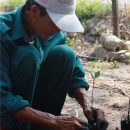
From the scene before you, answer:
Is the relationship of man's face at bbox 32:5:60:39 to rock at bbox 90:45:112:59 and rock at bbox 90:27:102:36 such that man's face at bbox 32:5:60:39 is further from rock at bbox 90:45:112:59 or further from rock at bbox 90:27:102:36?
rock at bbox 90:27:102:36

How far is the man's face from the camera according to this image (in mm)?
1876

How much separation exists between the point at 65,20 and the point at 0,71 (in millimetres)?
464

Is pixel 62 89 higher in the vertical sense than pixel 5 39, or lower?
lower

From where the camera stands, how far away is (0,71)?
6.00ft

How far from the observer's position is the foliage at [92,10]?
7273mm

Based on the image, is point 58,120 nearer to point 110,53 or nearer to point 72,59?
point 72,59

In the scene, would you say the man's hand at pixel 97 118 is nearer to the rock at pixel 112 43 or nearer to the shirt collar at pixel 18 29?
the shirt collar at pixel 18 29

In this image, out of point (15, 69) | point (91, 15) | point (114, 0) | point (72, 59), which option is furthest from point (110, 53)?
point (15, 69)

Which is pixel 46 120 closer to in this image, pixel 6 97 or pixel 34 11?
pixel 6 97

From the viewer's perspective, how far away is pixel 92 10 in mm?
7422

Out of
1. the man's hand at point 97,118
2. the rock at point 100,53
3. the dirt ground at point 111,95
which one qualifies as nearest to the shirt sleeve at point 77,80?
the man's hand at point 97,118

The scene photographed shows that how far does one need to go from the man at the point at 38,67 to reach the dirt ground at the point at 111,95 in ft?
1.49

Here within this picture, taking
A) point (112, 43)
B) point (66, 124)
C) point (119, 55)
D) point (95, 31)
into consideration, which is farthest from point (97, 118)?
point (95, 31)

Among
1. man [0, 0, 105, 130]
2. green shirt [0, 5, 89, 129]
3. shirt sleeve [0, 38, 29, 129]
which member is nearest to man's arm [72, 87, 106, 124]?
man [0, 0, 105, 130]
